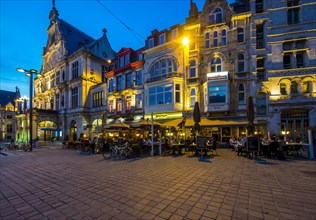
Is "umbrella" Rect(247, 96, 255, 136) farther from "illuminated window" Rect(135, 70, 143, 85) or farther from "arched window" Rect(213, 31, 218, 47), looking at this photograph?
"illuminated window" Rect(135, 70, 143, 85)

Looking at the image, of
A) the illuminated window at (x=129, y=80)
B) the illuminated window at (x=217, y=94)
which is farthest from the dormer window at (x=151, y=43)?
the illuminated window at (x=217, y=94)

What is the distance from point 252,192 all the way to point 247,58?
53.8ft

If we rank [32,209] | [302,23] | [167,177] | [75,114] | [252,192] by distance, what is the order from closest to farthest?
[32,209] → [252,192] → [167,177] → [302,23] → [75,114]

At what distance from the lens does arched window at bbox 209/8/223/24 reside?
1878 cm

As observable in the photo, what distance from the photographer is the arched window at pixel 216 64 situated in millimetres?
18406

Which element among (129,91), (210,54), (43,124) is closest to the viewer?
(210,54)

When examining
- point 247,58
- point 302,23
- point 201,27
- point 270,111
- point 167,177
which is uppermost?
point 201,27

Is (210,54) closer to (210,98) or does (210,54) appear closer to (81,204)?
(210,98)

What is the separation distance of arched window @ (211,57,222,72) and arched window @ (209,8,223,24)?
450 cm

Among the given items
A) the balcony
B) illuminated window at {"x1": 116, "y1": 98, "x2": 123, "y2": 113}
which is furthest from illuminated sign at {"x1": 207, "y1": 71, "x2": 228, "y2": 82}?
illuminated window at {"x1": 116, "y1": 98, "x2": 123, "y2": 113}

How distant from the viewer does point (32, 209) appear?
12.5ft

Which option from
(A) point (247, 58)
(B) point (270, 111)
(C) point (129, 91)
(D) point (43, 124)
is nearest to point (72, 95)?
(D) point (43, 124)

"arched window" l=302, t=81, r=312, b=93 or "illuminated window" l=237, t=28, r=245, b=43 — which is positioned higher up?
"illuminated window" l=237, t=28, r=245, b=43

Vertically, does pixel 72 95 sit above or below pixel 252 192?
above
